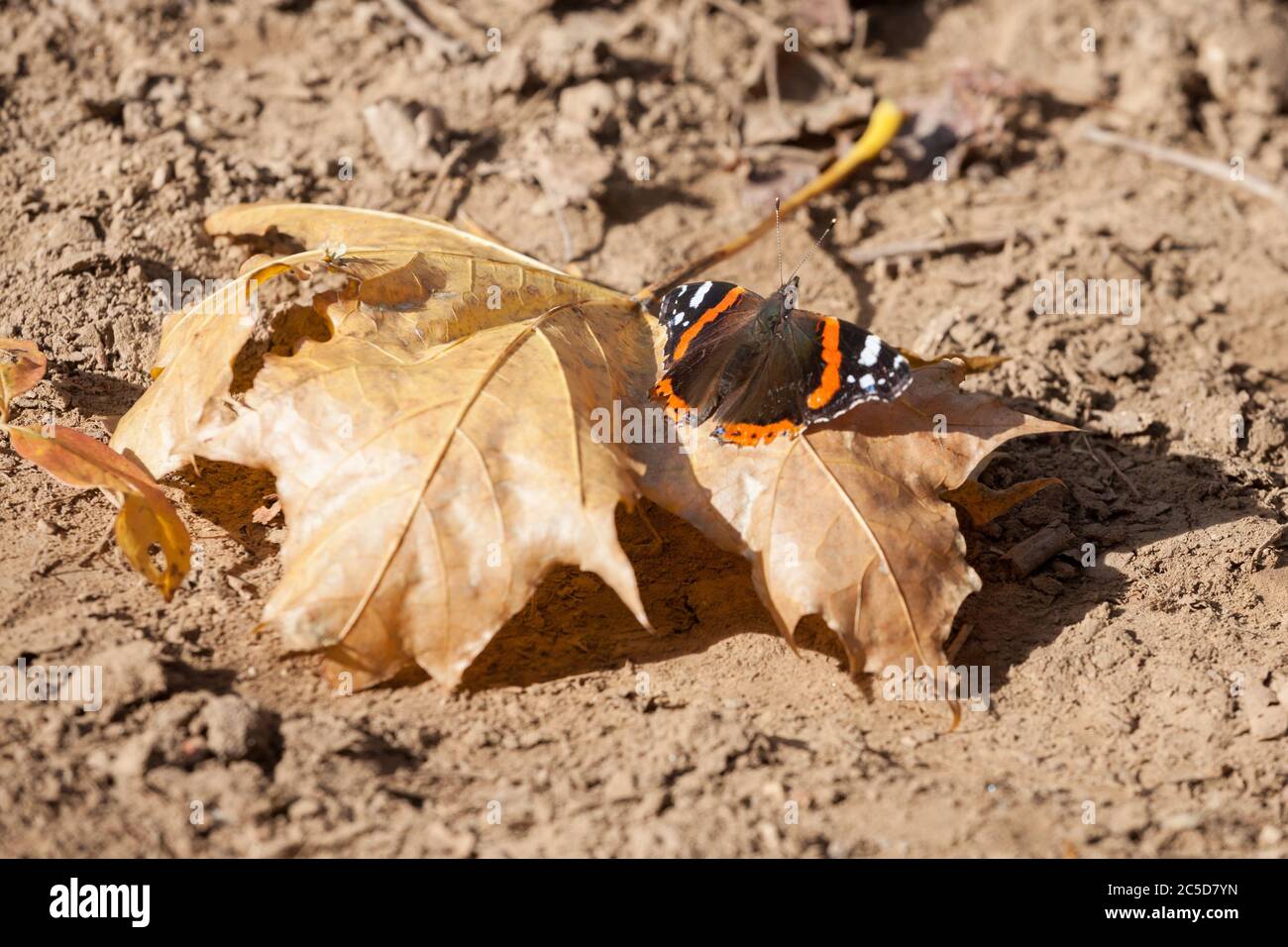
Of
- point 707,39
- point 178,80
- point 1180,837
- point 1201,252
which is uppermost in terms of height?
point 707,39

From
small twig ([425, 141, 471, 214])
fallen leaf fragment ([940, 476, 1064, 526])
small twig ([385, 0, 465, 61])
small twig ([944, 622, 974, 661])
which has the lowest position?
small twig ([944, 622, 974, 661])

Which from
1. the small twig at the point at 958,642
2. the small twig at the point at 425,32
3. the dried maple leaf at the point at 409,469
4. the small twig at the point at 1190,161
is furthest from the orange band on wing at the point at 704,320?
the small twig at the point at 1190,161

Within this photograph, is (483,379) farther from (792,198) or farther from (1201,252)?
(1201,252)

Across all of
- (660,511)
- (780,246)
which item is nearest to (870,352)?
(660,511)

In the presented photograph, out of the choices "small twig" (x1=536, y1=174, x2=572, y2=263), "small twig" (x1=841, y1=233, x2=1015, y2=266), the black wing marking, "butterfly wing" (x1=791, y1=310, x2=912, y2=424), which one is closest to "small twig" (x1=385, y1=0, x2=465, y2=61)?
"small twig" (x1=536, y1=174, x2=572, y2=263)

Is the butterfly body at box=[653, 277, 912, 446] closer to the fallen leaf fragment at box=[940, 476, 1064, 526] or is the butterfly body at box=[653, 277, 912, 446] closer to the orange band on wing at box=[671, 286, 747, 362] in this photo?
the orange band on wing at box=[671, 286, 747, 362]

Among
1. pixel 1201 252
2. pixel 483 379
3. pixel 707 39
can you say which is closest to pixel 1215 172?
pixel 1201 252
